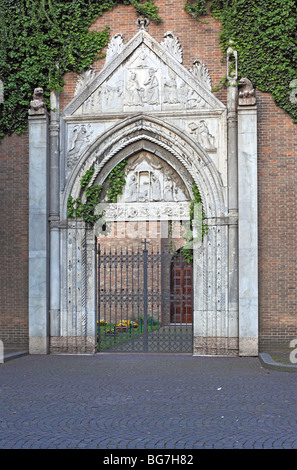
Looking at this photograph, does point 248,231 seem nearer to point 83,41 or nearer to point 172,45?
point 172,45

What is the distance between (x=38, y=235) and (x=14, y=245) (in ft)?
2.75

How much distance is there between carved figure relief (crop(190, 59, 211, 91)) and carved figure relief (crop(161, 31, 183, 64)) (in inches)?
14.4

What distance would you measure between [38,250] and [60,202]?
3.96ft

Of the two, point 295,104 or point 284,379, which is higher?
point 295,104

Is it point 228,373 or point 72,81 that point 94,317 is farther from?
point 72,81

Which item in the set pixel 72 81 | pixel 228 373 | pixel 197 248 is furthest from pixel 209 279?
pixel 72 81

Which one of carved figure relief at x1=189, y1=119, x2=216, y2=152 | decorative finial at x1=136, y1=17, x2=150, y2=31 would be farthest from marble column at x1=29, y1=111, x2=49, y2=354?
carved figure relief at x1=189, y1=119, x2=216, y2=152

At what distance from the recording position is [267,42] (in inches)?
464

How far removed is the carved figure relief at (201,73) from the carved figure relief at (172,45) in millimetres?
366

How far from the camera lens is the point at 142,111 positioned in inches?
478

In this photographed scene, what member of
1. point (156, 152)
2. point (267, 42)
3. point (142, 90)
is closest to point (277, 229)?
point (156, 152)

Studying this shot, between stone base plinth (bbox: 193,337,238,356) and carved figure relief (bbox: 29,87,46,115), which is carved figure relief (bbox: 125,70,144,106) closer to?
carved figure relief (bbox: 29,87,46,115)

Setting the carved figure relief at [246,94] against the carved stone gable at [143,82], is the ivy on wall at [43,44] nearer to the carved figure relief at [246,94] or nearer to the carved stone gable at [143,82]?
the carved stone gable at [143,82]

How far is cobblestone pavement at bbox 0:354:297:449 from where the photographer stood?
18.1ft
